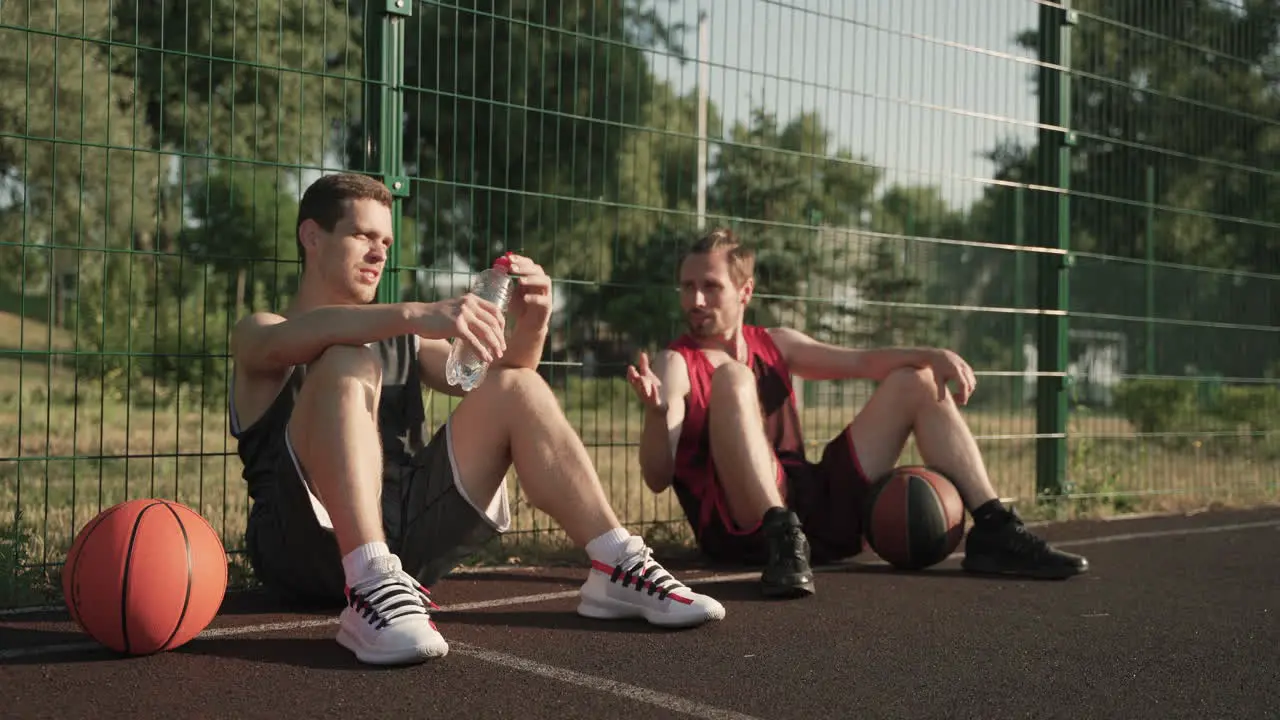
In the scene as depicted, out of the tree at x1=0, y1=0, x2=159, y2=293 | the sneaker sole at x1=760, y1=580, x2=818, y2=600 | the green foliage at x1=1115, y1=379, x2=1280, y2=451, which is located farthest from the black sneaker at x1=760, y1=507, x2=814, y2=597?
the tree at x1=0, y1=0, x2=159, y2=293

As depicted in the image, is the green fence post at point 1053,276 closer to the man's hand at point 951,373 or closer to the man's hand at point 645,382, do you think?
the man's hand at point 951,373

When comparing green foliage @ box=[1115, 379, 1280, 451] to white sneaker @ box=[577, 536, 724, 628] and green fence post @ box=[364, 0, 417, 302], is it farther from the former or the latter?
white sneaker @ box=[577, 536, 724, 628]

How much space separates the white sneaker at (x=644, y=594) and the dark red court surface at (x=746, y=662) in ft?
0.19

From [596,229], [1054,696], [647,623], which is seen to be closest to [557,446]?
[647,623]

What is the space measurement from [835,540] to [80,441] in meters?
8.10

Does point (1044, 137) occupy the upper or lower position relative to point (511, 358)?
upper

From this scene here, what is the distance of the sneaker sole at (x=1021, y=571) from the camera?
475cm

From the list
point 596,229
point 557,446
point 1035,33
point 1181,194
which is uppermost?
point 1035,33

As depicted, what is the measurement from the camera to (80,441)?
436 inches

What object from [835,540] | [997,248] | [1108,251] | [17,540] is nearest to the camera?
[17,540]

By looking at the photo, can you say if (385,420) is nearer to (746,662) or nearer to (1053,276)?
(746,662)

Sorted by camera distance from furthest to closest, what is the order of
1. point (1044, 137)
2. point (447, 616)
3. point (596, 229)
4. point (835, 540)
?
point (1044, 137) → point (596, 229) → point (835, 540) → point (447, 616)

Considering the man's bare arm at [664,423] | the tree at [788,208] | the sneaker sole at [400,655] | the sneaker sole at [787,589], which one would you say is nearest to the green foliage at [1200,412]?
the tree at [788,208]

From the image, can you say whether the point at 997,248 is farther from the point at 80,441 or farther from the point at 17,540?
the point at 80,441
